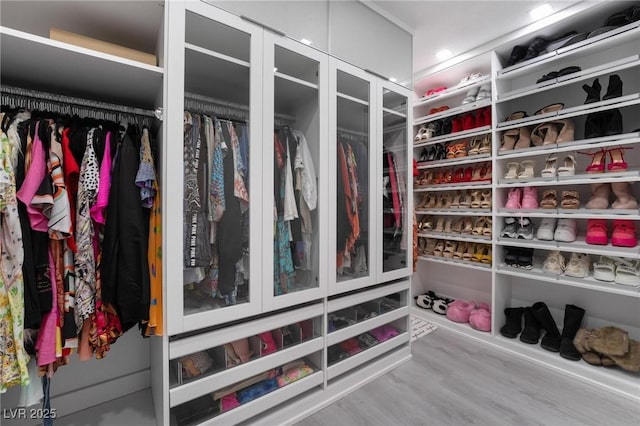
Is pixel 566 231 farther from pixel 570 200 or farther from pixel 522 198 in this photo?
pixel 522 198

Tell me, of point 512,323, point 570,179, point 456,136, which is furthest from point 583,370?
point 456,136

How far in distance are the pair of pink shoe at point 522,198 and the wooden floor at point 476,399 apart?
48.4 inches

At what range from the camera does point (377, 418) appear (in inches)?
61.9

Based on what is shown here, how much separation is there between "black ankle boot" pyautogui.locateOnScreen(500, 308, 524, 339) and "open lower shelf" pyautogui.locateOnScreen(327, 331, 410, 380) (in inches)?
36.3

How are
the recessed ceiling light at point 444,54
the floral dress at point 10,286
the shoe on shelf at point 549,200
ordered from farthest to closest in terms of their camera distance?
the recessed ceiling light at point 444,54 < the shoe on shelf at point 549,200 < the floral dress at point 10,286

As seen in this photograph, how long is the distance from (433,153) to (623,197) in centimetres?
149

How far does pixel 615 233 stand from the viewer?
6.16 feet

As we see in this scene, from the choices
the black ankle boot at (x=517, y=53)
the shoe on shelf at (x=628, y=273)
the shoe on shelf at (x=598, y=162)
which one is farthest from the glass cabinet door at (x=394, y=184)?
the shoe on shelf at (x=628, y=273)

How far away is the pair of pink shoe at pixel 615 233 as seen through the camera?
182 centimetres

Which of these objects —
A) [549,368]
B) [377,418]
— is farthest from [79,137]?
[549,368]

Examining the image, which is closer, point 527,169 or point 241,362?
point 241,362

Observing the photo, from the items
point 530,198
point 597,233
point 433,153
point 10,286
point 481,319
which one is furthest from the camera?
point 433,153

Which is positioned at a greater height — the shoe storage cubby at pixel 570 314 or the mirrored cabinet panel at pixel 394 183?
the mirrored cabinet panel at pixel 394 183

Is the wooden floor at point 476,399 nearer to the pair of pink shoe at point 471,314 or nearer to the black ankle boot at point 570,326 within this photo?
the black ankle boot at point 570,326
